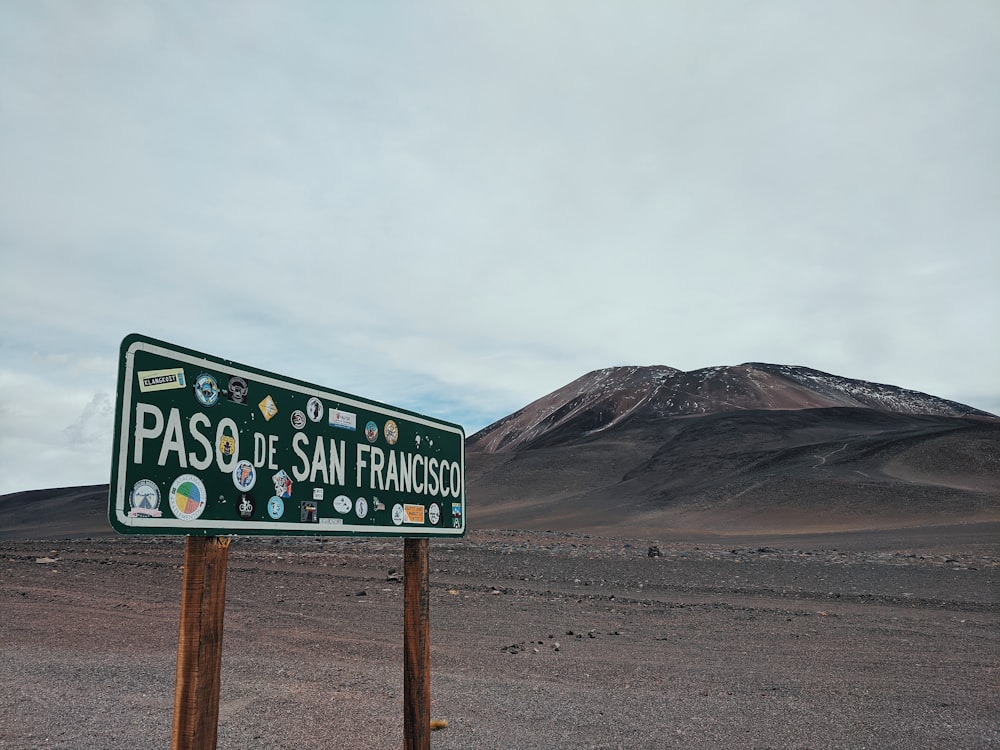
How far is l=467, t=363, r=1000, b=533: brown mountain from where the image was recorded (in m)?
56.3

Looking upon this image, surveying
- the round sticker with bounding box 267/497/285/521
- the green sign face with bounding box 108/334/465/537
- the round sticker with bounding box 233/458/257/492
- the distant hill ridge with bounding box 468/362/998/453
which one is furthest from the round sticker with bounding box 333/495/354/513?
the distant hill ridge with bounding box 468/362/998/453

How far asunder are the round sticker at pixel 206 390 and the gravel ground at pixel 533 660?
13.1 feet

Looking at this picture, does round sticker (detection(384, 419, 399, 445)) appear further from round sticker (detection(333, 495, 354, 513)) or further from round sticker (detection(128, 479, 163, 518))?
round sticker (detection(128, 479, 163, 518))

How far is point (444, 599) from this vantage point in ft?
55.5

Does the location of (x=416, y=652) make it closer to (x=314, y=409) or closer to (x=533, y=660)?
(x=314, y=409)

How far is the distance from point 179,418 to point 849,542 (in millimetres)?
44040

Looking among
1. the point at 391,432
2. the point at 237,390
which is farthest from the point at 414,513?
the point at 237,390

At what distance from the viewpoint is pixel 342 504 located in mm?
3654

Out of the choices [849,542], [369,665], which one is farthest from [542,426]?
[369,665]

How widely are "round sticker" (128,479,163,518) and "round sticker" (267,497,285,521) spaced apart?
21.8 inches

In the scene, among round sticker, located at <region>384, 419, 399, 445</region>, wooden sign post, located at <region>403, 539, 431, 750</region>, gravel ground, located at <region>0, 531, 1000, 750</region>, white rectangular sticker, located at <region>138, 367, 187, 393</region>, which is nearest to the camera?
white rectangular sticker, located at <region>138, 367, 187, 393</region>

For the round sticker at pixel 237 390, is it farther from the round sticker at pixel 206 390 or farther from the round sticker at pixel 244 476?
the round sticker at pixel 244 476

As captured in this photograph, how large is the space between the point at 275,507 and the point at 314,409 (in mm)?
532

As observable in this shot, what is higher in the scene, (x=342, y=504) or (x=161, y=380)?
(x=161, y=380)
